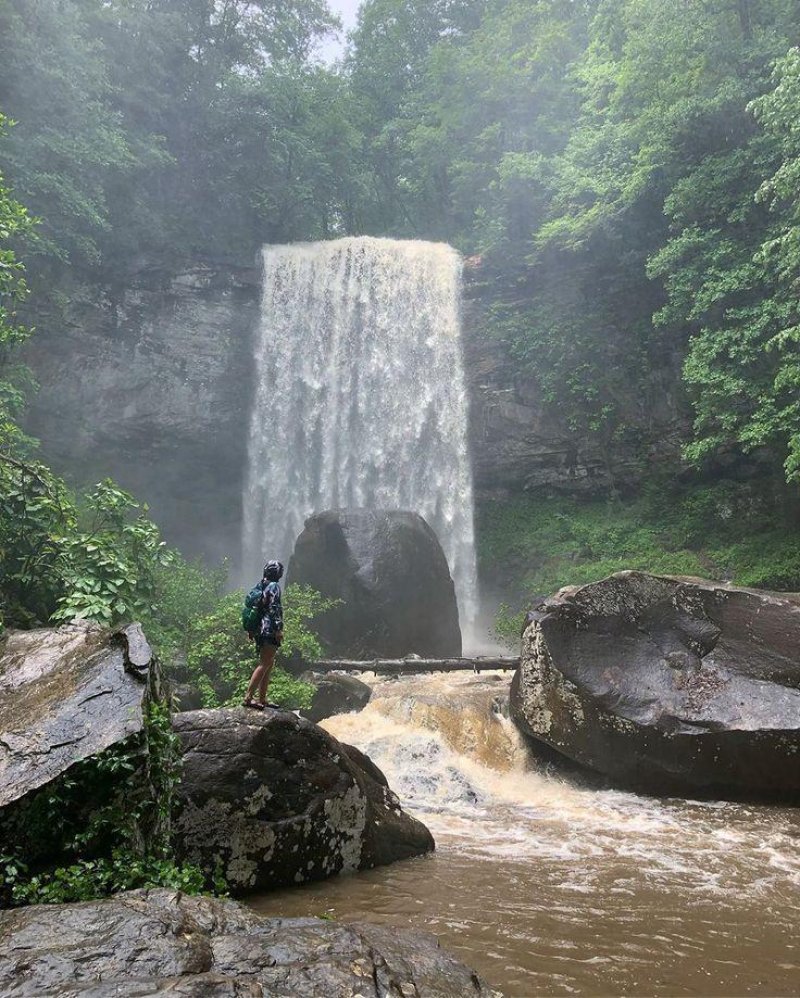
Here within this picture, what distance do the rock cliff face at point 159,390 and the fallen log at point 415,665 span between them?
10733mm

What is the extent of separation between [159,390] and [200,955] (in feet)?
67.7

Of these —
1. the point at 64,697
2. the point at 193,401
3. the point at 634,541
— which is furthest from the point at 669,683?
the point at 193,401

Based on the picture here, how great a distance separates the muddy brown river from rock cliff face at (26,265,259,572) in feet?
50.1

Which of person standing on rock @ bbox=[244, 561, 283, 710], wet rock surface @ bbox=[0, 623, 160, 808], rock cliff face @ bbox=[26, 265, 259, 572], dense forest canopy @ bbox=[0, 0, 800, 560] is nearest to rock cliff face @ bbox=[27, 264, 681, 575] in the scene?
rock cliff face @ bbox=[26, 265, 259, 572]

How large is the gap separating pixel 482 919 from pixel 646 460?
686 inches

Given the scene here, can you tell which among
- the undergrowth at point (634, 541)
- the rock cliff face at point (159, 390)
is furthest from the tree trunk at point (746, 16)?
the rock cliff face at point (159, 390)

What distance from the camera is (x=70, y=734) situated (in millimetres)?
3842

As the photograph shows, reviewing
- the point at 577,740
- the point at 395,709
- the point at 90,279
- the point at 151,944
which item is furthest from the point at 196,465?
the point at 151,944

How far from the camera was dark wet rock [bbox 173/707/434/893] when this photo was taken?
4.95 m

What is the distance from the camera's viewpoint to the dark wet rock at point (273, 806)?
4.95 metres

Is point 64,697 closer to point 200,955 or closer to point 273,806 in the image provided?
point 273,806

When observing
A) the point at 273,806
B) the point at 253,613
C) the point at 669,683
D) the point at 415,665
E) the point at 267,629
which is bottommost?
the point at 415,665

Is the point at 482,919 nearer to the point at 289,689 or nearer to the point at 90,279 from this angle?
the point at 289,689

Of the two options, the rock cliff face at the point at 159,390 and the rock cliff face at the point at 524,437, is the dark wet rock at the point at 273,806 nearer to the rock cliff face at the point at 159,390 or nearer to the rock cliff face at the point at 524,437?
the rock cliff face at the point at 524,437
